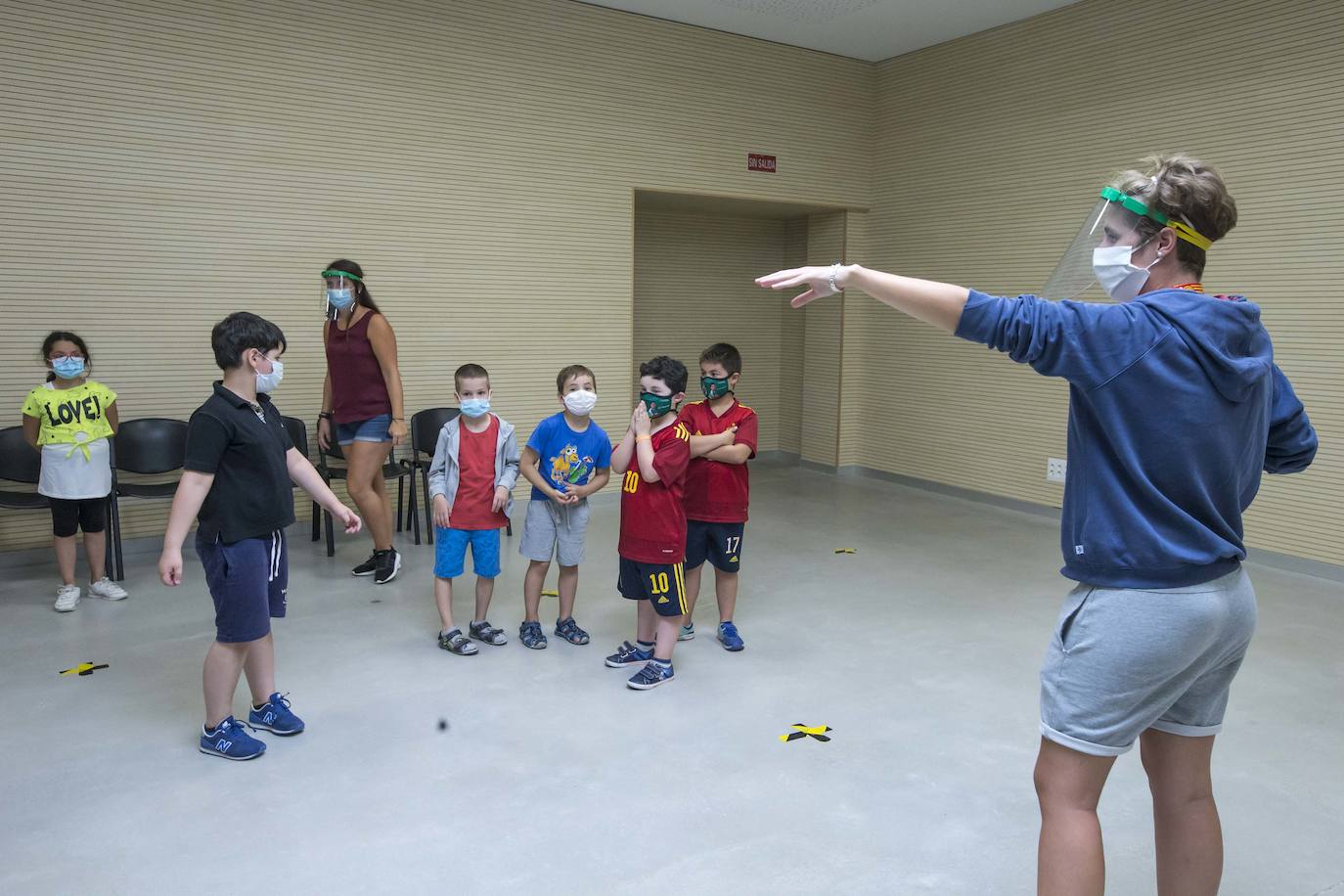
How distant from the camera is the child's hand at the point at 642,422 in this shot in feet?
12.1

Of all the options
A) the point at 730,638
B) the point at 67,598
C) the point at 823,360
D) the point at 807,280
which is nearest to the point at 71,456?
the point at 67,598

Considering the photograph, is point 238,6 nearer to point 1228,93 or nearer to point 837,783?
point 837,783

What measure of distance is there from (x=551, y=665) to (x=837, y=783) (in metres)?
1.44

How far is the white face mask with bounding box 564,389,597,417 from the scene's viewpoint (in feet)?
13.1

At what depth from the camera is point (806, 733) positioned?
11.1 ft

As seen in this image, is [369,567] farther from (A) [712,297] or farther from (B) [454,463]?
(A) [712,297]

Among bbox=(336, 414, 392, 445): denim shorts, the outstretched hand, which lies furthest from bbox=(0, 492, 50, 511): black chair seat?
the outstretched hand

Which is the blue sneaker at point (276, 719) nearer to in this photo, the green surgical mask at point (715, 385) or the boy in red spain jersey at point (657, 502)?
the boy in red spain jersey at point (657, 502)

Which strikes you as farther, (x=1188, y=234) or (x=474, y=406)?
(x=474, y=406)

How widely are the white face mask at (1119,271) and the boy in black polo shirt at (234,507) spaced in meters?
2.49

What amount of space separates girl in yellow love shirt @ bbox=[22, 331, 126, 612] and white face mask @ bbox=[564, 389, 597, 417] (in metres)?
2.61

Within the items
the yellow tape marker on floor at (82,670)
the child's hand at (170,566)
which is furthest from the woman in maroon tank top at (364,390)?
the child's hand at (170,566)

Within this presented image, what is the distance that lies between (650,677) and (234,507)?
168cm

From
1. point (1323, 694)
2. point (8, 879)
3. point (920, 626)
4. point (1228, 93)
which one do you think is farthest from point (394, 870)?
point (1228, 93)
